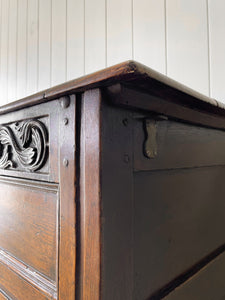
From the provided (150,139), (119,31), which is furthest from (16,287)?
(119,31)

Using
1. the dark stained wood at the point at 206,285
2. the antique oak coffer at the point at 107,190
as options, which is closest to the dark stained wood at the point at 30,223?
the antique oak coffer at the point at 107,190

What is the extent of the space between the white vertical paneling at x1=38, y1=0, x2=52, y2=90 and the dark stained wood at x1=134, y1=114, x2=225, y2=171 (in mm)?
1143

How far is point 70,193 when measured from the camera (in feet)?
1.05

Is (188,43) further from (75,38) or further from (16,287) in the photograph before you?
(16,287)

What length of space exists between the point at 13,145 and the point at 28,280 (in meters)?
0.26

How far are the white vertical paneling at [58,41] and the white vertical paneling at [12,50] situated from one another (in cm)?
51

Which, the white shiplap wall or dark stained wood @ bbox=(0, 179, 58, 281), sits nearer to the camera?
dark stained wood @ bbox=(0, 179, 58, 281)

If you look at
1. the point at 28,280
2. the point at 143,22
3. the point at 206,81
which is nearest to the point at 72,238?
the point at 28,280

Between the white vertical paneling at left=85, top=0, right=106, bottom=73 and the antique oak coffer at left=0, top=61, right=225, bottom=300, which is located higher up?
the white vertical paneling at left=85, top=0, right=106, bottom=73

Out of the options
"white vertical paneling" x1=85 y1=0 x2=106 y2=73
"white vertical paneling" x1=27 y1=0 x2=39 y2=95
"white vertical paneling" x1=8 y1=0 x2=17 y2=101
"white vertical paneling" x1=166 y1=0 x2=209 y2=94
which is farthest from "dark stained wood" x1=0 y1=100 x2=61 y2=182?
"white vertical paneling" x1=8 y1=0 x2=17 y2=101

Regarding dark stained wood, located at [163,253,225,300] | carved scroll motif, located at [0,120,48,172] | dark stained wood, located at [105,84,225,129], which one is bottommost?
dark stained wood, located at [163,253,225,300]

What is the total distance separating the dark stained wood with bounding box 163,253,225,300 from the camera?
43cm

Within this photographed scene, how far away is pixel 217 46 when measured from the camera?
0.73 metres

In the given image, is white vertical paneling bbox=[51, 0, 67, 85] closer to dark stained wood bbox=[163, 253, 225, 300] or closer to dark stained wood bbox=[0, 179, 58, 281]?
dark stained wood bbox=[0, 179, 58, 281]
